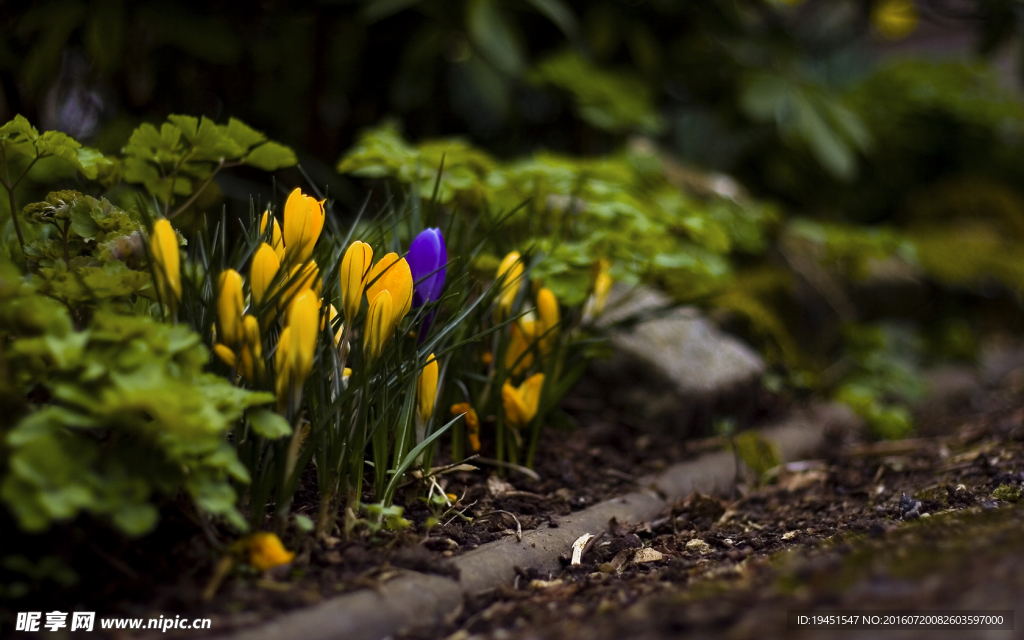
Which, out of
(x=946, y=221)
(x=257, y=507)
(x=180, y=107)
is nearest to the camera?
(x=257, y=507)

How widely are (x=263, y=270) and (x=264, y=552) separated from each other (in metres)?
0.39

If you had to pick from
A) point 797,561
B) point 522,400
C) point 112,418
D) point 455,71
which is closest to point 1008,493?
point 797,561

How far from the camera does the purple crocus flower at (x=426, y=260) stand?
1.27 metres

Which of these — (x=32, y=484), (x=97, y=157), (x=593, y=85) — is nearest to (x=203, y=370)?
(x=32, y=484)

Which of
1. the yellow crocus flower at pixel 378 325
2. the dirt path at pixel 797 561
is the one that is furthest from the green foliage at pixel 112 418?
the dirt path at pixel 797 561

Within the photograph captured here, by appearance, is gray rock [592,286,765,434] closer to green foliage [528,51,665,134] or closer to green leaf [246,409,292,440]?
green foliage [528,51,665,134]

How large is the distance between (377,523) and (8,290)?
570mm

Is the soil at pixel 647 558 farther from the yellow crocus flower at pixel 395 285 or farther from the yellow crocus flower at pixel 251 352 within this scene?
the yellow crocus flower at pixel 395 285

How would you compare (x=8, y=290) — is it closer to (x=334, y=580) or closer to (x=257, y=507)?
(x=257, y=507)

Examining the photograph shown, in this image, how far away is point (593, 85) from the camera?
2.85m

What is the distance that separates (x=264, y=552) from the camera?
95cm

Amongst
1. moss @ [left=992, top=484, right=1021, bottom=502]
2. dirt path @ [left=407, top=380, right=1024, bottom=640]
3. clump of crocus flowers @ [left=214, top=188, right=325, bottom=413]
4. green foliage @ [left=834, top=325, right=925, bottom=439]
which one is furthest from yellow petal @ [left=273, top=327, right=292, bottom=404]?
green foliage @ [left=834, top=325, right=925, bottom=439]

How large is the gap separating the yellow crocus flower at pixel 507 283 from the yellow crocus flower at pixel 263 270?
1.57 ft

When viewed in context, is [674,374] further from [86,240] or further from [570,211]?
[86,240]
